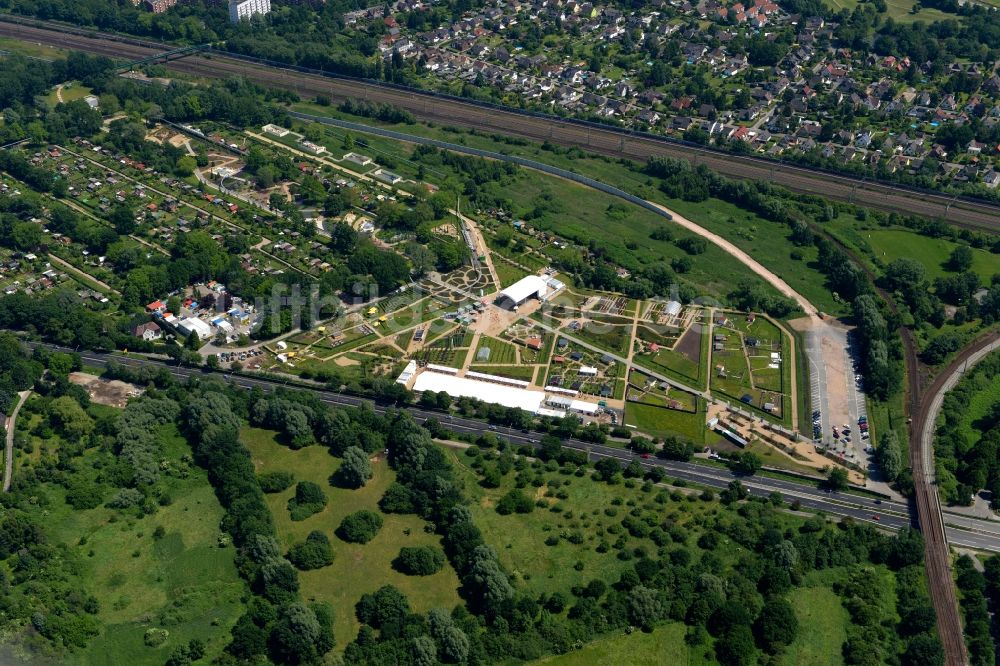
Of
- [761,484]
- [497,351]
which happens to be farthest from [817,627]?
[497,351]

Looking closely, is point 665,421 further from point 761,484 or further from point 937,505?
point 937,505

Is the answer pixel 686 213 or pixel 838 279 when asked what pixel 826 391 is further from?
pixel 686 213

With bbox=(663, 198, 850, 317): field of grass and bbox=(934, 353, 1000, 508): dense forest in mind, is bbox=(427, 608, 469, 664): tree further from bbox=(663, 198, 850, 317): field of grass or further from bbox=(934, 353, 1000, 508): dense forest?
bbox=(663, 198, 850, 317): field of grass

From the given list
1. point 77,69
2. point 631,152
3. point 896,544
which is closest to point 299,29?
point 77,69

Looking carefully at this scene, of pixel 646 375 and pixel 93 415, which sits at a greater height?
pixel 646 375

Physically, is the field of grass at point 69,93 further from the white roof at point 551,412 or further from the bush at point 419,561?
the bush at point 419,561

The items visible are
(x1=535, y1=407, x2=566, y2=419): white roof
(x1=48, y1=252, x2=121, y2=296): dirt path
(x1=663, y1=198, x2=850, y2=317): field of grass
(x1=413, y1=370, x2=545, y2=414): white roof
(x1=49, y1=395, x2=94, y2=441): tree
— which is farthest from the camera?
(x1=663, y1=198, x2=850, y2=317): field of grass

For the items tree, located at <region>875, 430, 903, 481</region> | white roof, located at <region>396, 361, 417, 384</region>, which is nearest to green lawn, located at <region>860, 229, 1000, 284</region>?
tree, located at <region>875, 430, 903, 481</region>

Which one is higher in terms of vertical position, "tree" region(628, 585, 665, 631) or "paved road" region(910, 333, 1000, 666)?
"paved road" region(910, 333, 1000, 666)

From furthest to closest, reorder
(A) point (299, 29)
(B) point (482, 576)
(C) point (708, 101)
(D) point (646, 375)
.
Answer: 1. (A) point (299, 29)
2. (C) point (708, 101)
3. (D) point (646, 375)
4. (B) point (482, 576)
